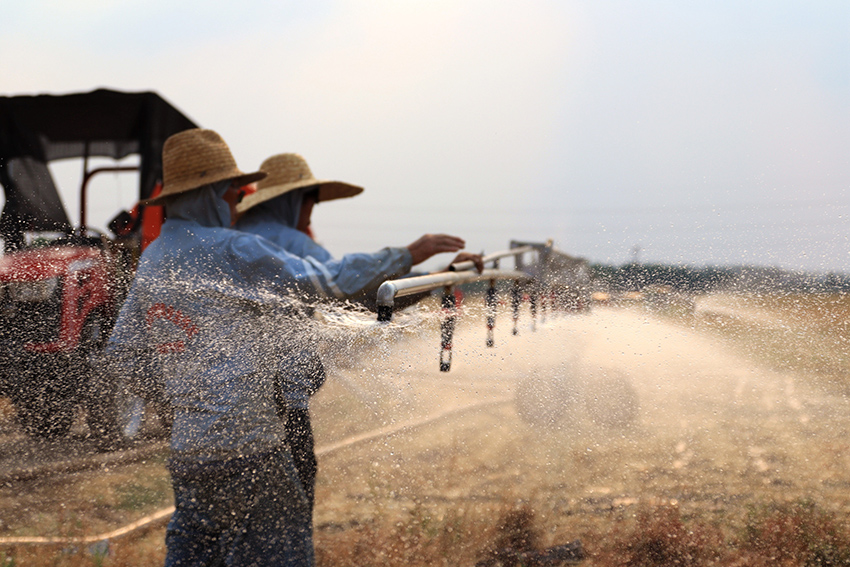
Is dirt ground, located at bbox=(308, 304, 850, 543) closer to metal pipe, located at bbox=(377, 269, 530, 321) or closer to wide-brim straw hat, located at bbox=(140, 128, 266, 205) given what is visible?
metal pipe, located at bbox=(377, 269, 530, 321)

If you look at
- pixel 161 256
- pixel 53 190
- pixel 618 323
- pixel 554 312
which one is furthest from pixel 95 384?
pixel 53 190

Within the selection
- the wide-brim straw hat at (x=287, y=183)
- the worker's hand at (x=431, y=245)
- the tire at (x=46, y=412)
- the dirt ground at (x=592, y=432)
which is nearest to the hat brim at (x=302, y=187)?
the wide-brim straw hat at (x=287, y=183)

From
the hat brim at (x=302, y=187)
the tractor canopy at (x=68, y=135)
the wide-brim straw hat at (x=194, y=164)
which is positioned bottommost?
the hat brim at (x=302, y=187)

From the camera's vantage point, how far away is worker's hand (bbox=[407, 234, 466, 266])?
193 centimetres

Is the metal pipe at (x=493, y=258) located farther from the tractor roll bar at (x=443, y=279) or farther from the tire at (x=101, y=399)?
the tire at (x=101, y=399)

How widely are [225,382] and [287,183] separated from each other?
0.99 m

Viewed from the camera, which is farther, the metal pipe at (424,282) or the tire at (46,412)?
the tire at (46,412)

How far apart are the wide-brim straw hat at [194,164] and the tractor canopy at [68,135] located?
3407 mm

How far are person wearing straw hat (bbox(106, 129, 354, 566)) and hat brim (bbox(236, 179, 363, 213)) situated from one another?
521 mm

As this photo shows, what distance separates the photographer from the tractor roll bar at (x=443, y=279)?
61.0 inches

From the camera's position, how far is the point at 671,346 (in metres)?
2.12

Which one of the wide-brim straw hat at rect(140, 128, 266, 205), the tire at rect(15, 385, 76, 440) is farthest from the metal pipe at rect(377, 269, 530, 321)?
the tire at rect(15, 385, 76, 440)

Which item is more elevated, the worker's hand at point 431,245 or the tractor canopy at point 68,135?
the tractor canopy at point 68,135

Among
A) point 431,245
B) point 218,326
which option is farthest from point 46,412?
point 431,245
